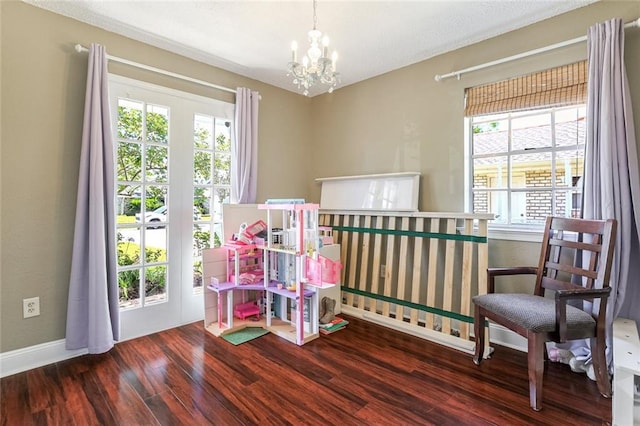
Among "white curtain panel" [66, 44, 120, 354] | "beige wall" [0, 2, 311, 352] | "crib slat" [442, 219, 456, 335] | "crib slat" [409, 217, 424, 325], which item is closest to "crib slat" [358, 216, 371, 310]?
"crib slat" [409, 217, 424, 325]

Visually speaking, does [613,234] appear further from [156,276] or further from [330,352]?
[156,276]

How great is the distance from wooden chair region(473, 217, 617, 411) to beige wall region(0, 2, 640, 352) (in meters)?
0.24

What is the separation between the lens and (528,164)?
2537 mm

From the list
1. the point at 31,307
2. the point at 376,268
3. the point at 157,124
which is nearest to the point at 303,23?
the point at 157,124

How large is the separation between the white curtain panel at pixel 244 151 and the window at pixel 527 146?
208 cm

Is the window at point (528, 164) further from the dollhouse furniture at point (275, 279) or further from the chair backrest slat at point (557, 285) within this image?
the dollhouse furniture at point (275, 279)

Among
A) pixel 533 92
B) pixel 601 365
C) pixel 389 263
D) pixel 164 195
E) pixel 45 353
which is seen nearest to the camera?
pixel 601 365

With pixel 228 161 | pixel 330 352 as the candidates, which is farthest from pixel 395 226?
pixel 228 161

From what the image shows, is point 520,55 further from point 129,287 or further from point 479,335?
point 129,287

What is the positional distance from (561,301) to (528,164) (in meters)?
1.28

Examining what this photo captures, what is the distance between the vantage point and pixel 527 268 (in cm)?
229

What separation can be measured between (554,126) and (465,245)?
114 cm

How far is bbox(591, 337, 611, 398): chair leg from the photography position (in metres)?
1.81

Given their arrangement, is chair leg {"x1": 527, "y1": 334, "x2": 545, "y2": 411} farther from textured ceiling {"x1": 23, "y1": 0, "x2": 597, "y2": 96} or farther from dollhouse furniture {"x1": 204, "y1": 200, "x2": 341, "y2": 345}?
textured ceiling {"x1": 23, "y1": 0, "x2": 597, "y2": 96}
